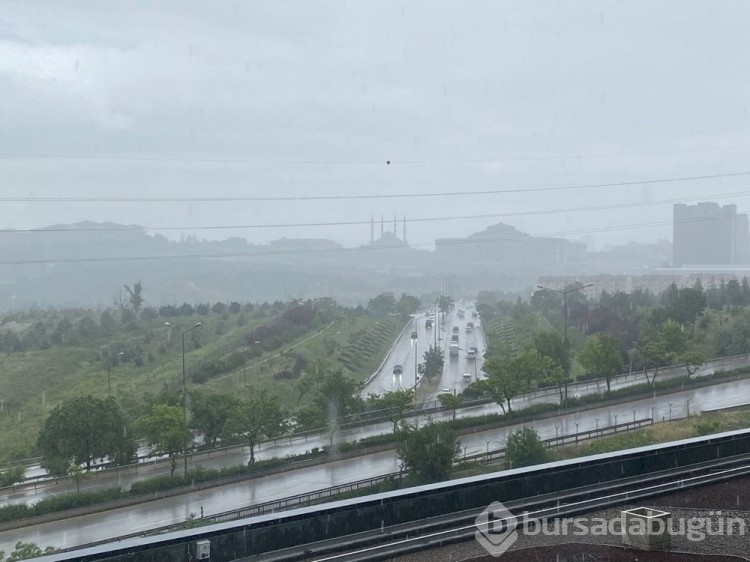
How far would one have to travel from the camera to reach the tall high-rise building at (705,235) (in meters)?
47.2

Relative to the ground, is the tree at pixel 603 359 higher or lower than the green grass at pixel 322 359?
higher

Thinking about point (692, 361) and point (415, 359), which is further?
point (415, 359)

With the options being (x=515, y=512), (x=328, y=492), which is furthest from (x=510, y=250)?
(x=515, y=512)

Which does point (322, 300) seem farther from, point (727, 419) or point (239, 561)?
point (239, 561)

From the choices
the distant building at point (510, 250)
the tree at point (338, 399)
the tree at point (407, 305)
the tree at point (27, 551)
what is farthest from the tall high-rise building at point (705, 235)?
the tree at point (27, 551)

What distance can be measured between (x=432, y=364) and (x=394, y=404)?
526cm

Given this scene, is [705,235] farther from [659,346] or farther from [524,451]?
[524,451]

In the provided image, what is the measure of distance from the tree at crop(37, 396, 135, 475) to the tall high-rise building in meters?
41.9

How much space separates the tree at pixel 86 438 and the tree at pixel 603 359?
25.4 feet

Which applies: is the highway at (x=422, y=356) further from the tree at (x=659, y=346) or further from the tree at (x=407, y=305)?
the tree at (x=659, y=346)

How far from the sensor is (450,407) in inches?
455

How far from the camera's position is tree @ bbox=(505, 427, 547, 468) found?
8.27m

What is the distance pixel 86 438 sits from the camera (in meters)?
10.3
